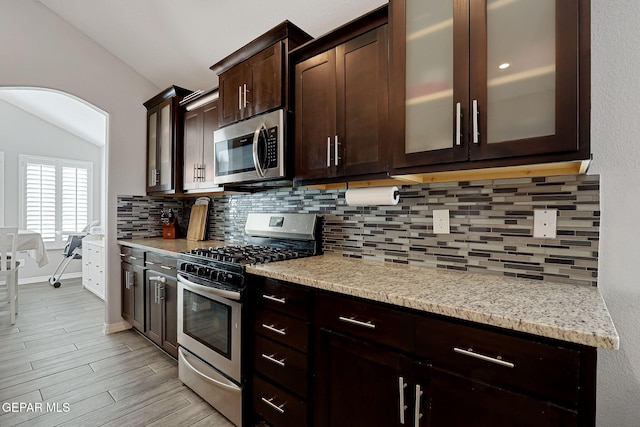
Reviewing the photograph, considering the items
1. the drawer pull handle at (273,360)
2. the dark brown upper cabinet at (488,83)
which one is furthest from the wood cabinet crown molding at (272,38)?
the drawer pull handle at (273,360)

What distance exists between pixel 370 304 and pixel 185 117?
2685 mm

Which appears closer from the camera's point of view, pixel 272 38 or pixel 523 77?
pixel 523 77

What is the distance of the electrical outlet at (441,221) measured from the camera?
1.56 m

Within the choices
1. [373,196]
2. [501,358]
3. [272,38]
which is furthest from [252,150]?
[501,358]

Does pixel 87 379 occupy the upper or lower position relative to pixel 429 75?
lower

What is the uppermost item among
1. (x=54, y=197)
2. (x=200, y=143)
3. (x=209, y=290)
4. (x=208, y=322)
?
(x=200, y=143)

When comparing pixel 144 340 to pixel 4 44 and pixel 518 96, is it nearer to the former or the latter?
pixel 4 44

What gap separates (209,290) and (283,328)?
62 centimetres

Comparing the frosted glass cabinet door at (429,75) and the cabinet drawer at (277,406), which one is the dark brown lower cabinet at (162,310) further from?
the frosted glass cabinet door at (429,75)

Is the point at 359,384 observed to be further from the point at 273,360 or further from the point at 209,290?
the point at 209,290

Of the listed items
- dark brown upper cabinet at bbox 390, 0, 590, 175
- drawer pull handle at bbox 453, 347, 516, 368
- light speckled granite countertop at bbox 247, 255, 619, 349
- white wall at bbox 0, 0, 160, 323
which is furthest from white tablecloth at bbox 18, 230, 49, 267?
drawer pull handle at bbox 453, 347, 516, 368

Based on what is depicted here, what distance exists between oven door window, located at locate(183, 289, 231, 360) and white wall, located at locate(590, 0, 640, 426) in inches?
70.5

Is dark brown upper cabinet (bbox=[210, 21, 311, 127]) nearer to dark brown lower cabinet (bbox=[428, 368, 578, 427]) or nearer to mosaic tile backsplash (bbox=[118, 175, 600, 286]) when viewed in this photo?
mosaic tile backsplash (bbox=[118, 175, 600, 286])

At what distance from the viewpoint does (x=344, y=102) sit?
5.40 feet
